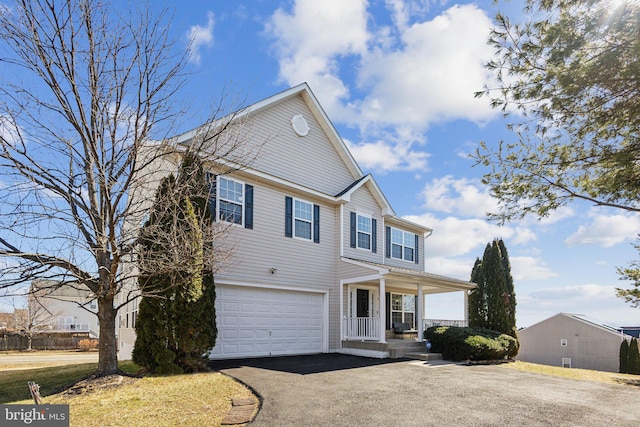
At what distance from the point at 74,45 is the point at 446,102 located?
8254 millimetres

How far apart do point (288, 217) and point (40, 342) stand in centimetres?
2380

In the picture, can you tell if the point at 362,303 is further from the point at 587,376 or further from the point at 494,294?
the point at 587,376

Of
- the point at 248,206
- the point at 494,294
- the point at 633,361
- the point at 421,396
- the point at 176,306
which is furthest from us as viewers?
the point at 633,361

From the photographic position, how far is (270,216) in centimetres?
1427

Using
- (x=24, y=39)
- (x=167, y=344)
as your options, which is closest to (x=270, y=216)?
(x=167, y=344)

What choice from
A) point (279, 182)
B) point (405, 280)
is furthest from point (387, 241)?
point (279, 182)

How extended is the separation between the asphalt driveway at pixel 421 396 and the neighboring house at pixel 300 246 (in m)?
1.95

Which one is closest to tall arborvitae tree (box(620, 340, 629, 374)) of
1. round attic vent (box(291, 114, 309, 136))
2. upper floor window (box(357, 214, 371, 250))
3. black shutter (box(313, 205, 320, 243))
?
upper floor window (box(357, 214, 371, 250))

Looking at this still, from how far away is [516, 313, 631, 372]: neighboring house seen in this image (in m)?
27.1

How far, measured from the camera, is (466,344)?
47.3 feet

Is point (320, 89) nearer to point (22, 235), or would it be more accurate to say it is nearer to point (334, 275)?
point (334, 275)

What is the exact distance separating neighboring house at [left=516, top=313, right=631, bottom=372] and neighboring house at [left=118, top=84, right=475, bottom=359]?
1502 cm

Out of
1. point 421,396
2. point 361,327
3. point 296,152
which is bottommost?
point 421,396

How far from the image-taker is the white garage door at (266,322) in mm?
12594
